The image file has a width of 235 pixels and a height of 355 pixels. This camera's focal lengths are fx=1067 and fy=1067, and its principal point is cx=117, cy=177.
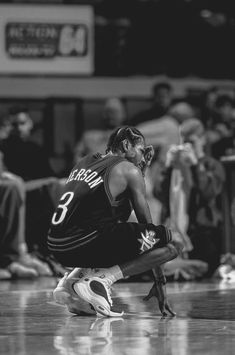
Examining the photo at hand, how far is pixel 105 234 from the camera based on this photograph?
7363mm

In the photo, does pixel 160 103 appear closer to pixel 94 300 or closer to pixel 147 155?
pixel 147 155

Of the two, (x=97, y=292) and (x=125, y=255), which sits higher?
(x=125, y=255)

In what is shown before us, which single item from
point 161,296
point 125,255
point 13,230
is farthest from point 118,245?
point 13,230

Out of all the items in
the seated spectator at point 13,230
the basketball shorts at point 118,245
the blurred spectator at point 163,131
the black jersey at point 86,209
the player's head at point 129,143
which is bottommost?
the seated spectator at point 13,230

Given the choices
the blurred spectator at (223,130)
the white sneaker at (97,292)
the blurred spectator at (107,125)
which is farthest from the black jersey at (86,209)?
the blurred spectator at (223,130)

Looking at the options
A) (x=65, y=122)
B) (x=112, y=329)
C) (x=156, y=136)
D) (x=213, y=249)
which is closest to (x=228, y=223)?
(x=213, y=249)

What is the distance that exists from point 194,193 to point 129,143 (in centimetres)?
415

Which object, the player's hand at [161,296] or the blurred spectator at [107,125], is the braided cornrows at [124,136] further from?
the blurred spectator at [107,125]

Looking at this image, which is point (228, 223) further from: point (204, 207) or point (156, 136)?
point (156, 136)

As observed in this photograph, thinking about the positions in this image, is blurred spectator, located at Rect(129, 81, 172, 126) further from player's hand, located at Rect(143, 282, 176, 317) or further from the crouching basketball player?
player's hand, located at Rect(143, 282, 176, 317)

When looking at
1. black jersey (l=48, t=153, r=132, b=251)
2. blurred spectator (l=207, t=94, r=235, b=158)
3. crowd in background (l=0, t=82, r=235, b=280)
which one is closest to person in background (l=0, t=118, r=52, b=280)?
crowd in background (l=0, t=82, r=235, b=280)

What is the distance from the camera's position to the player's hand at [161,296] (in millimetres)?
7180

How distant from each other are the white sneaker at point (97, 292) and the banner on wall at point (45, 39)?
8.08 meters

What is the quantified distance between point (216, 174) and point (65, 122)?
447 cm
